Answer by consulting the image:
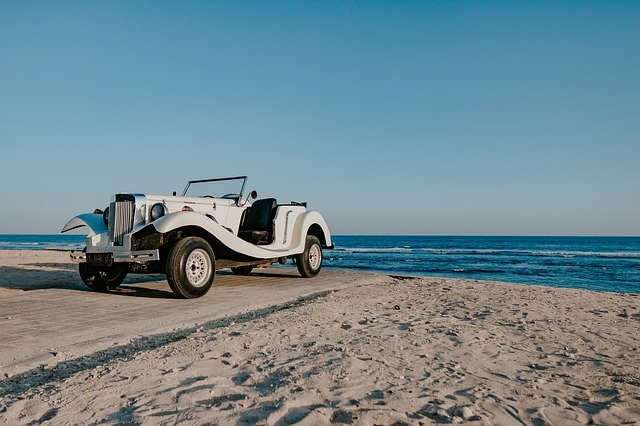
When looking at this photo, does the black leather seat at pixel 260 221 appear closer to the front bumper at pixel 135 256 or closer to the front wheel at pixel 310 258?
the front wheel at pixel 310 258

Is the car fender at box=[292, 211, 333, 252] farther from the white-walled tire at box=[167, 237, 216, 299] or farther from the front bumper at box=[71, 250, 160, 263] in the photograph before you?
the front bumper at box=[71, 250, 160, 263]

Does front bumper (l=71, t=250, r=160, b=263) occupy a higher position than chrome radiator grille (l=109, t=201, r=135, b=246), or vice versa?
chrome radiator grille (l=109, t=201, r=135, b=246)

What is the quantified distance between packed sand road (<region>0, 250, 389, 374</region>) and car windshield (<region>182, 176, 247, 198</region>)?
1.86 metres

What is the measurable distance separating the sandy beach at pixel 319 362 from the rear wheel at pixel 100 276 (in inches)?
44.1

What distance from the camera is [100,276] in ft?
26.2

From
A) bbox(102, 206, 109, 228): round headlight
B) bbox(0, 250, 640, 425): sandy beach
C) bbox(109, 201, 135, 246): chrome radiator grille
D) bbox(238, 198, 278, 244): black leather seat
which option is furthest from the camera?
bbox(238, 198, 278, 244): black leather seat

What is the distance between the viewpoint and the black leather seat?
8.96 m

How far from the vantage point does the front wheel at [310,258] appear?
9883mm

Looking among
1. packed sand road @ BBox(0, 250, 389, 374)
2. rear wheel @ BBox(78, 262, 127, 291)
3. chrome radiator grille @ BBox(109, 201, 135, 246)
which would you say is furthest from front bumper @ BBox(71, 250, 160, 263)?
rear wheel @ BBox(78, 262, 127, 291)

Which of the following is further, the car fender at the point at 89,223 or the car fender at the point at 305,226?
the car fender at the point at 305,226

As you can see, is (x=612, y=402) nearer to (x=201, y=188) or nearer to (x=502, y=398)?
(x=502, y=398)

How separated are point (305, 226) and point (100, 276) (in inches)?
159

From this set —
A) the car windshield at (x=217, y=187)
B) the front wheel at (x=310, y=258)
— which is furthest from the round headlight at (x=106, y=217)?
the front wheel at (x=310, y=258)

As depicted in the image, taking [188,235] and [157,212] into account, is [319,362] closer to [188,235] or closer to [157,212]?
[188,235]
